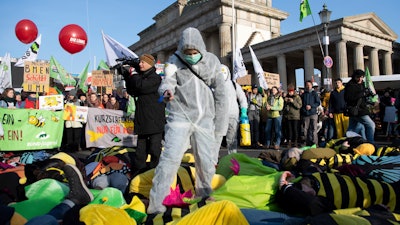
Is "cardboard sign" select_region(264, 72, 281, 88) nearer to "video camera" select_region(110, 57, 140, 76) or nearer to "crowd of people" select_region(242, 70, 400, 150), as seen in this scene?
"crowd of people" select_region(242, 70, 400, 150)

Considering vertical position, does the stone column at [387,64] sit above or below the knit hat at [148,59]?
above

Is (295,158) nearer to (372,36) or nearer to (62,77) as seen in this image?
(62,77)

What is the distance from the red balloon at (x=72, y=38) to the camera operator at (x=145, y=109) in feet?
29.1

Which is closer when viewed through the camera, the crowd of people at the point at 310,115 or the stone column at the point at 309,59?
the crowd of people at the point at 310,115

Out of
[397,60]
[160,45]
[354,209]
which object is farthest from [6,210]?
[160,45]

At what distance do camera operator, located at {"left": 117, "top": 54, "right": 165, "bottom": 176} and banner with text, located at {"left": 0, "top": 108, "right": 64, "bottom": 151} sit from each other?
525cm

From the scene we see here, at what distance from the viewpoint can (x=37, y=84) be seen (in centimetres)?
1198

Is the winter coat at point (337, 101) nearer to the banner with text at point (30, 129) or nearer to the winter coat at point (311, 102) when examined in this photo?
the winter coat at point (311, 102)

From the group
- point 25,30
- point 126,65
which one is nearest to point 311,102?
point 126,65

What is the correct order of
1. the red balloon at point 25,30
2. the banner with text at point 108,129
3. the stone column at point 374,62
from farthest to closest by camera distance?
the stone column at point 374,62
the red balloon at point 25,30
the banner with text at point 108,129

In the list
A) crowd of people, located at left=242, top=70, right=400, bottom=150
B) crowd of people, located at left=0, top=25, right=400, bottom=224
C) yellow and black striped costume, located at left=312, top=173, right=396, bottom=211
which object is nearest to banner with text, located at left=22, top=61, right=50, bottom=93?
crowd of people, located at left=0, top=25, right=400, bottom=224

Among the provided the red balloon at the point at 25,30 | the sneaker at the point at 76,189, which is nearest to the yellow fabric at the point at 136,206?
the sneaker at the point at 76,189

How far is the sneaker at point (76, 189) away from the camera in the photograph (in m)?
3.47

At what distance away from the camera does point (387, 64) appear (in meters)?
37.5
